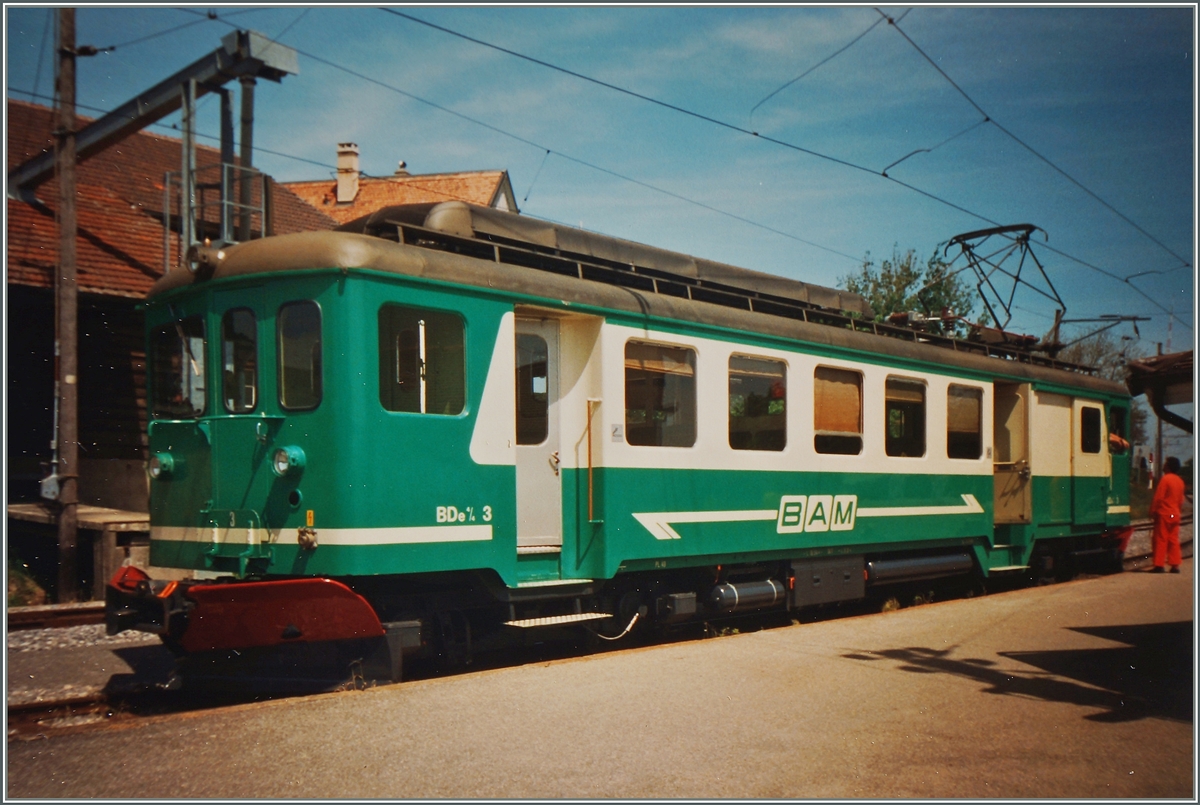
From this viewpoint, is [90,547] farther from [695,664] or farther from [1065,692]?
[1065,692]

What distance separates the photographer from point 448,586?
285 inches

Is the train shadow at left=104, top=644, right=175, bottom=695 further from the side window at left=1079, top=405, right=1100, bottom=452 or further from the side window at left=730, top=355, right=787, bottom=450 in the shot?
the side window at left=1079, top=405, right=1100, bottom=452

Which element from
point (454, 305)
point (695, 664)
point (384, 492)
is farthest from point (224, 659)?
point (695, 664)

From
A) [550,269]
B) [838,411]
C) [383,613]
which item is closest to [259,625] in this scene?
[383,613]

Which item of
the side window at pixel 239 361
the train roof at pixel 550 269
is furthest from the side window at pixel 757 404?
the side window at pixel 239 361

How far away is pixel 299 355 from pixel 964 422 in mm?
8748

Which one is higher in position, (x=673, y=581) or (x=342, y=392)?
(x=342, y=392)

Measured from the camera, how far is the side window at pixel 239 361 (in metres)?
6.82

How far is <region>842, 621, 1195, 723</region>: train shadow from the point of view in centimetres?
629

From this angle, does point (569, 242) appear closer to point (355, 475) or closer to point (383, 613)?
point (355, 475)

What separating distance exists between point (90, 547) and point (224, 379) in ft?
22.3

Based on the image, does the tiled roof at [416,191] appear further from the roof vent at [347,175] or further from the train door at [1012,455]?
the train door at [1012,455]

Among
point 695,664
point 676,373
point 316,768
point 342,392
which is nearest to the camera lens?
point 316,768

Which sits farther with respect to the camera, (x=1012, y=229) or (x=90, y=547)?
(x=1012, y=229)
